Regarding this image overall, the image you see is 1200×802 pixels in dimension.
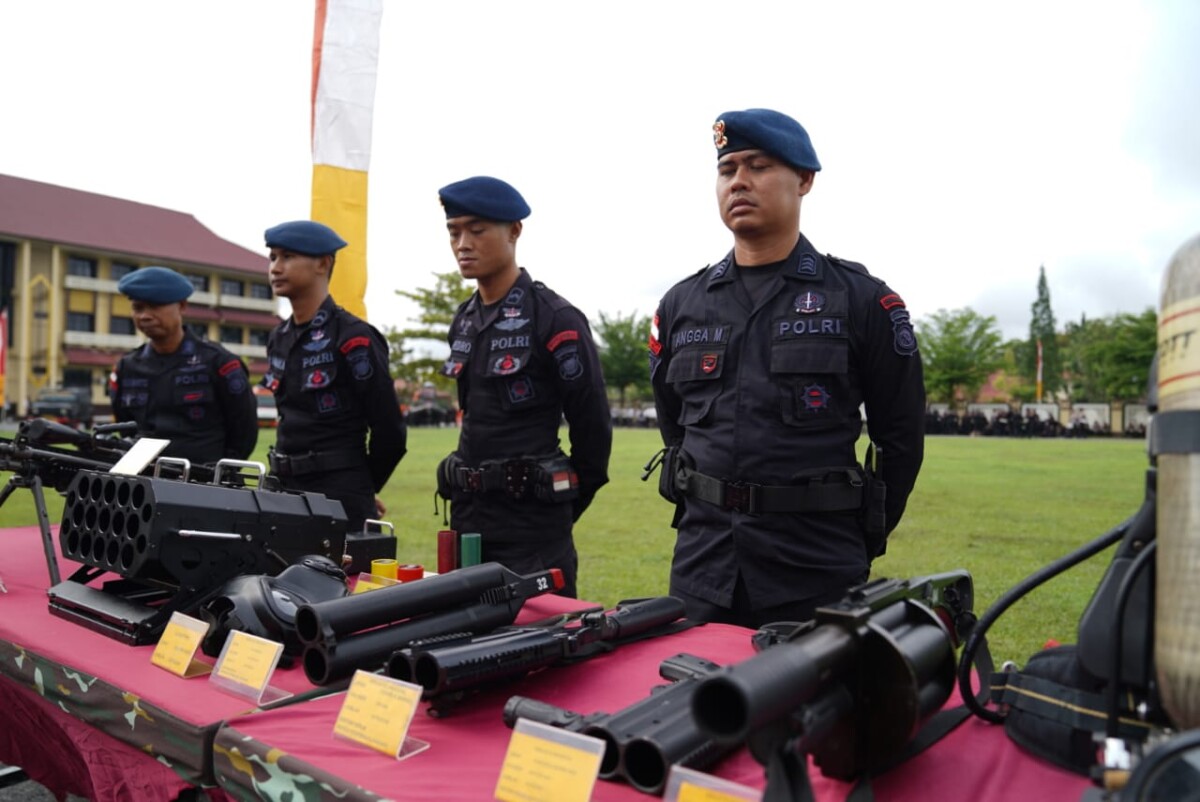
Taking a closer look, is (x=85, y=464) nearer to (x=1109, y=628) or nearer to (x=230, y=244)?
(x=1109, y=628)

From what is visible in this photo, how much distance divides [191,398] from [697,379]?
3310 mm

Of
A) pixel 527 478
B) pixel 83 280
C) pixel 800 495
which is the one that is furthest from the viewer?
pixel 83 280

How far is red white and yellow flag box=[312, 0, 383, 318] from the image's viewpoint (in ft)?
15.0

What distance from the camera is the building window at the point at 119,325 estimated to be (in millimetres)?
41188

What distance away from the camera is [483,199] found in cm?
300

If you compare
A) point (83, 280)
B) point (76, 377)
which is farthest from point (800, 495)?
point (83, 280)

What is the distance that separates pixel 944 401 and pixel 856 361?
A: 56.6 meters

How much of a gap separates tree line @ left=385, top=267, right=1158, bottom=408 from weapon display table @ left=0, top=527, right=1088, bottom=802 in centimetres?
2778

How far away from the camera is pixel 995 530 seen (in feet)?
29.5

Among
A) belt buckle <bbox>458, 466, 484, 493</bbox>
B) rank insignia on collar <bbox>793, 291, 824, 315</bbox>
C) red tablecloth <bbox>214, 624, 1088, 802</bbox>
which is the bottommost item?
red tablecloth <bbox>214, 624, 1088, 802</bbox>

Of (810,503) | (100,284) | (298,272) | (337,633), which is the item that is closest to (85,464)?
(298,272)

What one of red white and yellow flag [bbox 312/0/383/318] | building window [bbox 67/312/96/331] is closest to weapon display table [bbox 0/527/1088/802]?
red white and yellow flag [bbox 312/0/383/318]

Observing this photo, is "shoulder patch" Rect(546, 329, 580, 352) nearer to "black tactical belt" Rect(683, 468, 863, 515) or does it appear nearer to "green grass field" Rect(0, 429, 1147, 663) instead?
"black tactical belt" Rect(683, 468, 863, 515)

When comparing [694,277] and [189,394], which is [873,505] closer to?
[694,277]
